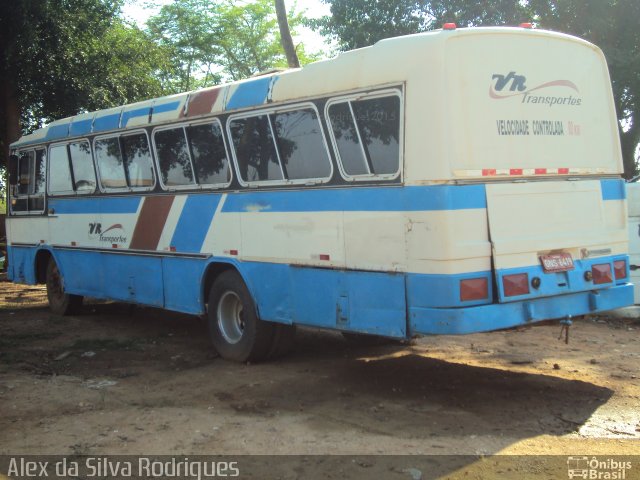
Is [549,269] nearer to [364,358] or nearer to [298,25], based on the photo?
[364,358]

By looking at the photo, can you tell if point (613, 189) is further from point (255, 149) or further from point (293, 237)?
point (255, 149)

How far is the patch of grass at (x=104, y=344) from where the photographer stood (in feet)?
28.9

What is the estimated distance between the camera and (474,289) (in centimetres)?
571

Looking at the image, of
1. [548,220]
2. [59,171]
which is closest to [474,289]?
[548,220]

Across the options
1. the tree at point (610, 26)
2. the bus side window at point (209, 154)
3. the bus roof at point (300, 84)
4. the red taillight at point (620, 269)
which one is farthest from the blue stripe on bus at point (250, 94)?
the tree at point (610, 26)

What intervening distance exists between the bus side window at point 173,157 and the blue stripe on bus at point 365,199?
928 mm

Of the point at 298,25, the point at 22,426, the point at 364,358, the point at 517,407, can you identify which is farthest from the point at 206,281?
the point at 298,25

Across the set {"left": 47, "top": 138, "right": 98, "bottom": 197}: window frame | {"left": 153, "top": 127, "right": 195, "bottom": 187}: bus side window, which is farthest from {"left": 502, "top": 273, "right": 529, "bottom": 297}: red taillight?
{"left": 47, "top": 138, "right": 98, "bottom": 197}: window frame

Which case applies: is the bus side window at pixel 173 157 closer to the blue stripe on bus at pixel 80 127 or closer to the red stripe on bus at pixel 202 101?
the red stripe on bus at pixel 202 101

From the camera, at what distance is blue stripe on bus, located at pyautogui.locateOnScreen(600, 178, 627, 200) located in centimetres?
679

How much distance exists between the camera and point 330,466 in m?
4.81

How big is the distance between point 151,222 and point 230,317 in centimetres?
174

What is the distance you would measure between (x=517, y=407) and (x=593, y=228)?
1816 mm

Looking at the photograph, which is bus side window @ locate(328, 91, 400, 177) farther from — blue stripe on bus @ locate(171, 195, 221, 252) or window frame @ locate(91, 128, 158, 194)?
window frame @ locate(91, 128, 158, 194)
